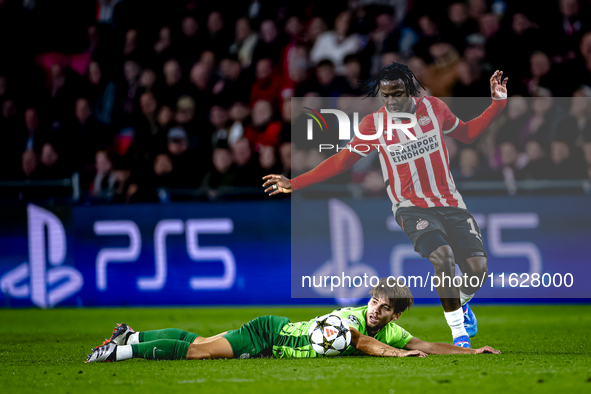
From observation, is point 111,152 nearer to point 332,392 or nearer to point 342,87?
point 342,87

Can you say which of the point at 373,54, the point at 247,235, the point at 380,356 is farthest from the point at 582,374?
the point at 373,54

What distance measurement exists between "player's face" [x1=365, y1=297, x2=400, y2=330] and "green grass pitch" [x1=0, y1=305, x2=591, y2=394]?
28 centimetres

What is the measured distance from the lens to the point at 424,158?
6461mm

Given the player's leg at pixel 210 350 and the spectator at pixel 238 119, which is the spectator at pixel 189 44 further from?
the player's leg at pixel 210 350

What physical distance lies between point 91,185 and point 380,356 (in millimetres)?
5654

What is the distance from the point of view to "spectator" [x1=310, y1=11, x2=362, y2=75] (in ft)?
32.7

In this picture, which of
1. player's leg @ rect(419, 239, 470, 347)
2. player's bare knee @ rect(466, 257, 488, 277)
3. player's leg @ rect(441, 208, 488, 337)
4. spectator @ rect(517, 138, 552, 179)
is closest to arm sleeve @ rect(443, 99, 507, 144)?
player's leg @ rect(441, 208, 488, 337)

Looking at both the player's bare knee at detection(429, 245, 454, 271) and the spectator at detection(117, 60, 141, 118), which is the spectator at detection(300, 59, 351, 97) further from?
the player's bare knee at detection(429, 245, 454, 271)

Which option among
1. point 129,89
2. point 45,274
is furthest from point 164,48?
point 45,274

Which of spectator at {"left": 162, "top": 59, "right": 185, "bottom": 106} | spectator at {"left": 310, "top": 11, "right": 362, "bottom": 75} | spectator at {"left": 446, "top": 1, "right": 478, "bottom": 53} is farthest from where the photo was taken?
spectator at {"left": 162, "top": 59, "right": 185, "bottom": 106}

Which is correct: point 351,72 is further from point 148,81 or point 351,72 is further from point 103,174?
point 103,174

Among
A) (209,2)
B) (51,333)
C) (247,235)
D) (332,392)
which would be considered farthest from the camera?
(209,2)

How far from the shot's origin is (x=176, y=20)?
11109 millimetres

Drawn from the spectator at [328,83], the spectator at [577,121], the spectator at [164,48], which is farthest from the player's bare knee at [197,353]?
the spectator at [164,48]
